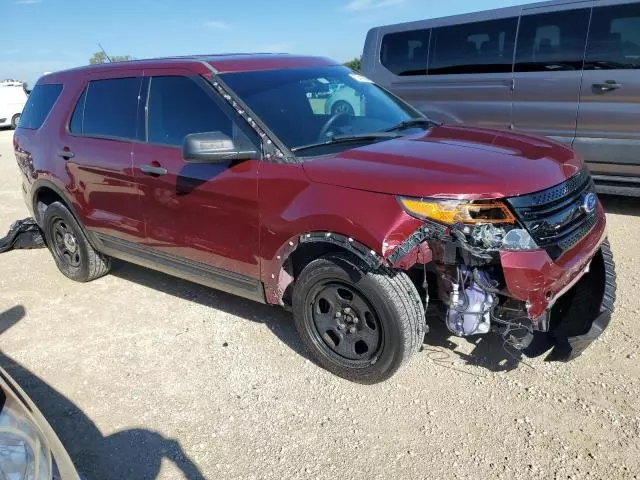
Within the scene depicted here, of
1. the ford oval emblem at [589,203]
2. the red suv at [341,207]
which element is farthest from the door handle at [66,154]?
the ford oval emblem at [589,203]

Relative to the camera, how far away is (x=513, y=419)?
9.11 feet

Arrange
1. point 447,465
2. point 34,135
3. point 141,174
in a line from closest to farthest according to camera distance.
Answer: point 447,465 < point 141,174 < point 34,135

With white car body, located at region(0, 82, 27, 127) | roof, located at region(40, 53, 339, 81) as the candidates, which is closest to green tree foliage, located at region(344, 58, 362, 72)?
roof, located at region(40, 53, 339, 81)

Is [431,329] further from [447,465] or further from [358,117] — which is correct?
[358,117]

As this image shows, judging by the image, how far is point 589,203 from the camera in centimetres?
309

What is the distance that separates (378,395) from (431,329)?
82cm

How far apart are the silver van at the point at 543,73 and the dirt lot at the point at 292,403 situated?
86.7 inches

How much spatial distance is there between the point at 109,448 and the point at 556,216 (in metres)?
2.58

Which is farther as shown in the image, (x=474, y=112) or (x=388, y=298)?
(x=474, y=112)

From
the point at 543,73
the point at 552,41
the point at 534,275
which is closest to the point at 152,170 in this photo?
the point at 534,275

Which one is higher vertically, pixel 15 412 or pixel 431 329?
pixel 15 412

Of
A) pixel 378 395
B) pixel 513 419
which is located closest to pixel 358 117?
pixel 378 395

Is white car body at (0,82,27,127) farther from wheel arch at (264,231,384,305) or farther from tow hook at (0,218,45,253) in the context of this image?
wheel arch at (264,231,384,305)

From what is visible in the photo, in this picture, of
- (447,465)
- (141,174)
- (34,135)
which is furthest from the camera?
(34,135)
